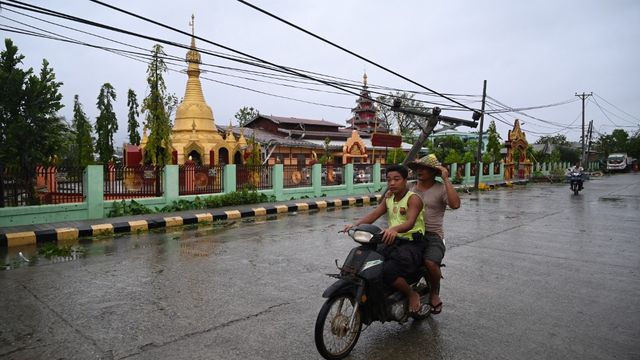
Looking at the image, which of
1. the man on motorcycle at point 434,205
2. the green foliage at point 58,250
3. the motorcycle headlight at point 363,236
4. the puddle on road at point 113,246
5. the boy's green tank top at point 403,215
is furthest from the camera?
the green foliage at point 58,250

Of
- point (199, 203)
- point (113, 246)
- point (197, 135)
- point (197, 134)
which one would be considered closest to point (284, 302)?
point (113, 246)

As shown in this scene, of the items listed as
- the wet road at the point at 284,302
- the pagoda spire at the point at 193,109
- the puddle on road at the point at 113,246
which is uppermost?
the pagoda spire at the point at 193,109

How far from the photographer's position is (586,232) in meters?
9.30

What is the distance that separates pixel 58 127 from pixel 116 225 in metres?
4.29

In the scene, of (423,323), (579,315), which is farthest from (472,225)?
(423,323)

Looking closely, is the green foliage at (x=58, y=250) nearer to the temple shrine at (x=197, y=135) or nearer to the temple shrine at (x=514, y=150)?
the temple shrine at (x=197, y=135)

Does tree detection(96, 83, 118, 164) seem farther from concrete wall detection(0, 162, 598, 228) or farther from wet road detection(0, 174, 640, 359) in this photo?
wet road detection(0, 174, 640, 359)

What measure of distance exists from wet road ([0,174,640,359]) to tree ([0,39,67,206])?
5.03m

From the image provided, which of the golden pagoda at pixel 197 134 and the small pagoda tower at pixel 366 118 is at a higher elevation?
the small pagoda tower at pixel 366 118

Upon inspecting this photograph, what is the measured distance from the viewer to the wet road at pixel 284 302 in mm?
3445

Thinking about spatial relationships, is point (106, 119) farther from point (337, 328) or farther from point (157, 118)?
point (337, 328)

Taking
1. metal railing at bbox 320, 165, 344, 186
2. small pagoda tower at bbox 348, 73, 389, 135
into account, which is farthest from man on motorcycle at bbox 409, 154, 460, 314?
small pagoda tower at bbox 348, 73, 389, 135

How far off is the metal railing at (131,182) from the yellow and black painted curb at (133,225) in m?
1.68

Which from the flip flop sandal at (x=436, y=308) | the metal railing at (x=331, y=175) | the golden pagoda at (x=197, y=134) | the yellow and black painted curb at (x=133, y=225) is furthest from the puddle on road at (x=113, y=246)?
the golden pagoda at (x=197, y=134)
